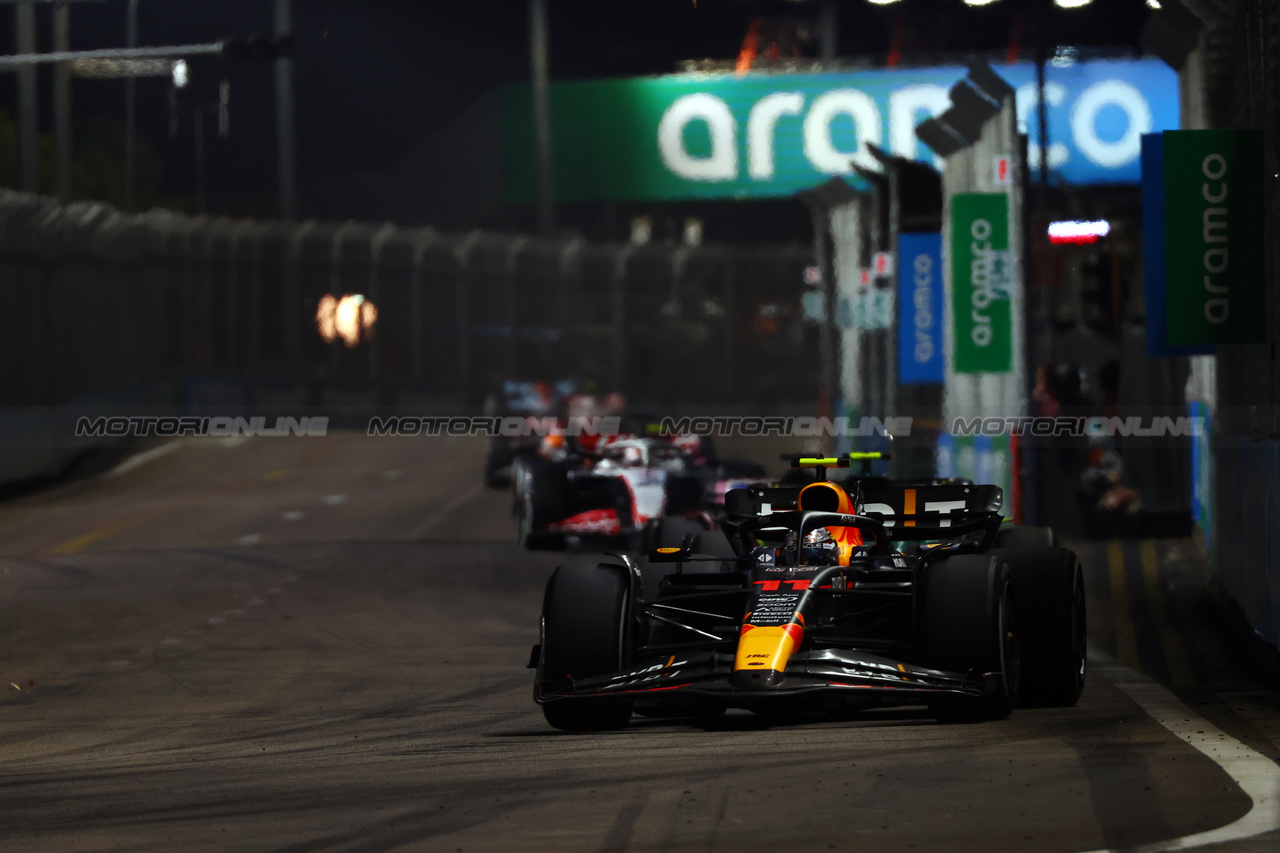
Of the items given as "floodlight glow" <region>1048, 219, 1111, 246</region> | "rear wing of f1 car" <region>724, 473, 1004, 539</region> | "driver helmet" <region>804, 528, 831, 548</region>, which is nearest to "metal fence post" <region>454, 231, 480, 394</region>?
"floodlight glow" <region>1048, 219, 1111, 246</region>

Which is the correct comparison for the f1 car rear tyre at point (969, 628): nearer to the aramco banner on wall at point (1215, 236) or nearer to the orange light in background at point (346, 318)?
the aramco banner on wall at point (1215, 236)

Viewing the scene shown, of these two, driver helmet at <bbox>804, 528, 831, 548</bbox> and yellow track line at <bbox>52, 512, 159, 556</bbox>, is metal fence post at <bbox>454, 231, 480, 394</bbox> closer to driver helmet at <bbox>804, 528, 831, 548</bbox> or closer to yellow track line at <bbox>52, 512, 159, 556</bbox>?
yellow track line at <bbox>52, 512, 159, 556</bbox>

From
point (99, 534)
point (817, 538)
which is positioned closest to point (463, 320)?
point (99, 534)

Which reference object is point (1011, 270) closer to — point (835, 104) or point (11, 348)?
point (11, 348)

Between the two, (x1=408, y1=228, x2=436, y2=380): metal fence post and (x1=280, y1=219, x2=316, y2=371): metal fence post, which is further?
(x1=408, y1=228, x2=436, y2=380): metal fence post

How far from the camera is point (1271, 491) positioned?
35.9ft

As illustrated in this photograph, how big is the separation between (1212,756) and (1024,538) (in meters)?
3.07

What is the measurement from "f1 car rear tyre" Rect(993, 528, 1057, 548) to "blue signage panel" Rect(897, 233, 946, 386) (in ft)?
51.0

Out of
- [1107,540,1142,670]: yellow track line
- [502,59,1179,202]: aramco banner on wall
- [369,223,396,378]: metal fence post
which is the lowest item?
[1107,540,1142,670]: yellow track line

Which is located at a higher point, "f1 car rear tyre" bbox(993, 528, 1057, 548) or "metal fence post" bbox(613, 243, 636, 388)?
"metal fence post" bbox(613, 243, 636, 388)

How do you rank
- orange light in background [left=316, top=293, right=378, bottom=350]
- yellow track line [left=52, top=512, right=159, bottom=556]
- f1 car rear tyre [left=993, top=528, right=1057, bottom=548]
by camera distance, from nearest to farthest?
f1 car rear tyre [left=993, top=528, right=1057, bottom=548], yellow track line [left=52, top=512, right=159, bottom=556], orange light in background [left=316, top=293, right=378, bottom=350]

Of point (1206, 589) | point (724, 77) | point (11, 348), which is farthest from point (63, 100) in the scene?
point (1206, 589)

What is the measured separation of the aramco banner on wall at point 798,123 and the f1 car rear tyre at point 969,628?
131ft

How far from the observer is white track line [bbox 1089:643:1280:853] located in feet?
19.0
